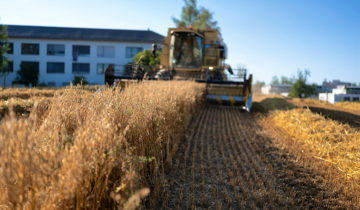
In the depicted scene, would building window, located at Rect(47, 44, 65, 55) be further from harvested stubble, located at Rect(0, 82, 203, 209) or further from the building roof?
harvested stubble, located at Rect(0, 82, 203, 209)

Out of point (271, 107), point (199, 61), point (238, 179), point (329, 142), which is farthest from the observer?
point (199, 61)

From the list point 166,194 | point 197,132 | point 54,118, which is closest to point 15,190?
point 54,118

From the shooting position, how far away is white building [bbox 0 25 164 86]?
32.4 meters

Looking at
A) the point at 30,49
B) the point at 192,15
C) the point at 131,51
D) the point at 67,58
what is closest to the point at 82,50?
the point at 67,58

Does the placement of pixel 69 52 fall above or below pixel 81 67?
above

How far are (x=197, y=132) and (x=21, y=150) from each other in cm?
613

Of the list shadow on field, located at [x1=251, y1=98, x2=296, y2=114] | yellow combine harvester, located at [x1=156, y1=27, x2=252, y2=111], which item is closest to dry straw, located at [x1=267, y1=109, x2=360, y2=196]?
shadow on field, located at [x1=251, y1=98, x2=296, y2=114]

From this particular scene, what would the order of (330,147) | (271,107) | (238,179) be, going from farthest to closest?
(271,107)
(330,147)
(238,179)

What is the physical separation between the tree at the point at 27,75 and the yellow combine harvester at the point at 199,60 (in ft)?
69.0

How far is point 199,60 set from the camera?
49.8 ft

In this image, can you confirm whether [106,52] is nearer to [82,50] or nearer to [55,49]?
[82,50]

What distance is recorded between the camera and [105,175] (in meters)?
2.30

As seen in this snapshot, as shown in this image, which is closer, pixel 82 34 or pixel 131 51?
pixel 131 51

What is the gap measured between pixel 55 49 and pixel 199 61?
24454 mm
